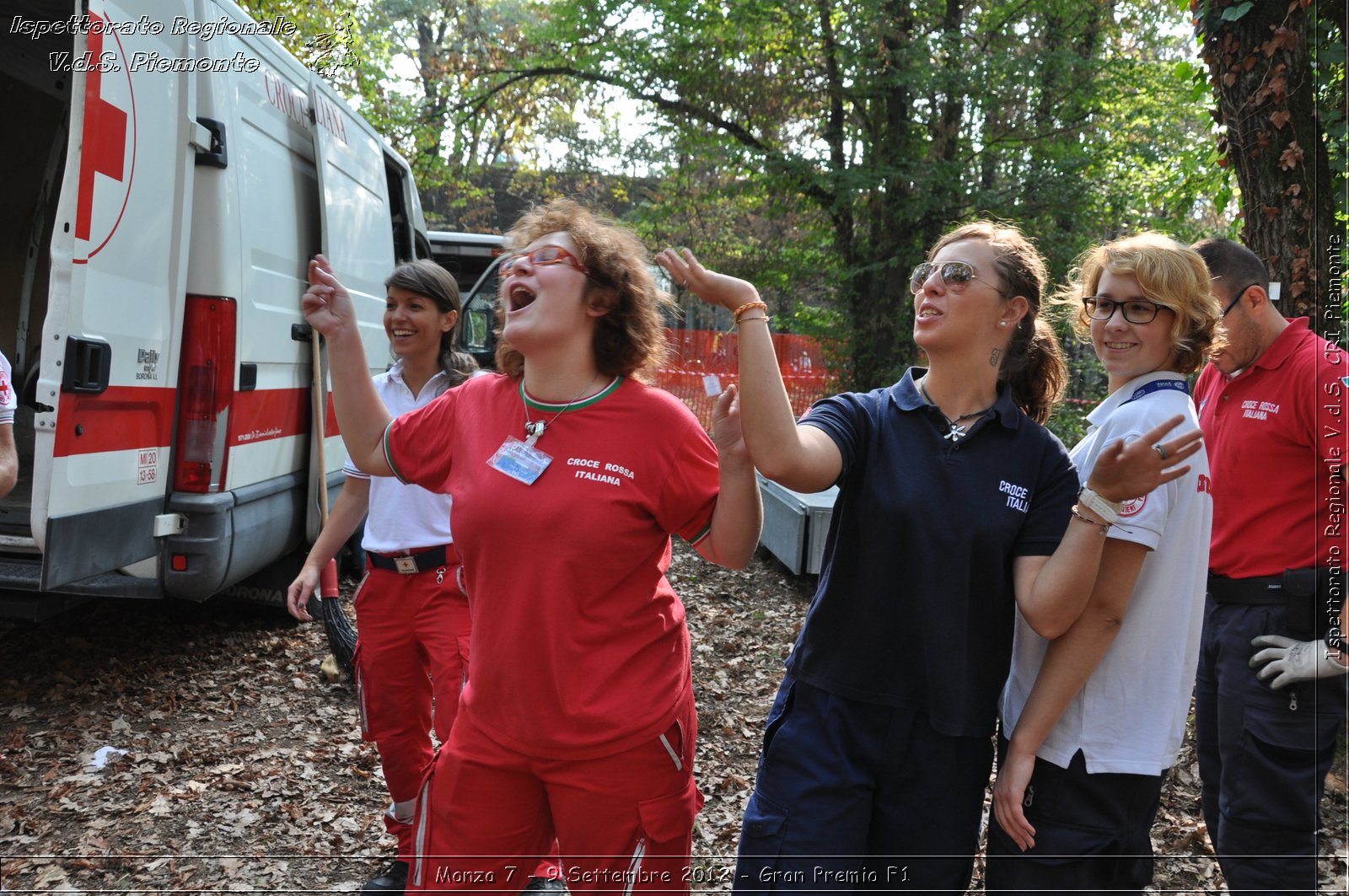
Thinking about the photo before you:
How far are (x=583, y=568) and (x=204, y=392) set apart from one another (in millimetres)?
3092

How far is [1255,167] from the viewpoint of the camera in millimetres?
4344

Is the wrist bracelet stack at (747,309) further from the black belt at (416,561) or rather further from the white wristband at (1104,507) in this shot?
the black belt at (416,561)

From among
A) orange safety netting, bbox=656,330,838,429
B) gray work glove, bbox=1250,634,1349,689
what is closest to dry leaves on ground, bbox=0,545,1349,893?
gray work glove, bbox=1250,634,1349,689

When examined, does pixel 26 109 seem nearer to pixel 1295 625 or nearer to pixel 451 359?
pixel 451 359

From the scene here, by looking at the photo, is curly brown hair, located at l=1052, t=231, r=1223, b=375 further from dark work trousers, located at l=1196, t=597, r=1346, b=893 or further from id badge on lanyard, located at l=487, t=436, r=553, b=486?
id badge on lanyard, located at l=487, t=436, r=553, b=486

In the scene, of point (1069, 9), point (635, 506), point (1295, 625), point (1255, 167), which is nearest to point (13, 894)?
point (635, 506)

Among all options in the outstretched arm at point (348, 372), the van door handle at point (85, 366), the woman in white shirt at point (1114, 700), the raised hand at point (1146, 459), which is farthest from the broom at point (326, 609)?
the raised hand at point (1146, 459)

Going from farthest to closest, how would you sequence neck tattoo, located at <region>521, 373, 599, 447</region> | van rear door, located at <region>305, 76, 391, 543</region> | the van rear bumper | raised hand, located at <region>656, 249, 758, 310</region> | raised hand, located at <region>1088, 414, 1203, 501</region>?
van rear door, located at <region>305, 76, 391, 543</region>
the van rear bumper
neck tattoo, located at <region>521, 373, 599, 447</region>
raised hand, located at <region>656, 249, 758, 310</region>
raised hand, located at <region>1088, 414, 1203, 501</region>

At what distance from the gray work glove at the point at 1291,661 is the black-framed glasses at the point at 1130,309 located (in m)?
1.30

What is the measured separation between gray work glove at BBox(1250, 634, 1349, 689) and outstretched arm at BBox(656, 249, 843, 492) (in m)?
1.79

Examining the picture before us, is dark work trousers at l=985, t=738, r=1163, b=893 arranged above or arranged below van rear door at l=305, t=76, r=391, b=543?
below

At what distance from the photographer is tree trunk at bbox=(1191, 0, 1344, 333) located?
4.21 metres

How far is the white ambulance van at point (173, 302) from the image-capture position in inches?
140

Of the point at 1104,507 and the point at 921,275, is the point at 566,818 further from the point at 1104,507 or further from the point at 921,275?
the point at 921,275
